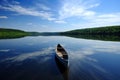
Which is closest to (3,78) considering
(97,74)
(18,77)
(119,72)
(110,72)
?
(18,77)

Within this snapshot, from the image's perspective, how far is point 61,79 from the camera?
56.2ft

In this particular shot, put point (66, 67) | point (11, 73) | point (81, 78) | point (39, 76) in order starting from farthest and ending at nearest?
→ point (66, 67), point (11, 73), point (39, 76), point (81, 78)

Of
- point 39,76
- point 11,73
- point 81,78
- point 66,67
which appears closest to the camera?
point 81,78

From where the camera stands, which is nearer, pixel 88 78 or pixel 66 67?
pixel 88 78

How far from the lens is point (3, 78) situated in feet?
57.0

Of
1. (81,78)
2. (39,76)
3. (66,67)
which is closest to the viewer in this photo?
(81,78)

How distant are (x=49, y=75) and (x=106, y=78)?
24.8ft

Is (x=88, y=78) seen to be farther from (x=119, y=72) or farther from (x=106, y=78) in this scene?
(x=119, y=72)

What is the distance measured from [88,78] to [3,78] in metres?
10.9

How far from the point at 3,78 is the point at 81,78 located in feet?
33.0

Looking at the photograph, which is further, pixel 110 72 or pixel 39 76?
pixel 110 72

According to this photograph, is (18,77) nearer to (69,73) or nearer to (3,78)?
(3,78)

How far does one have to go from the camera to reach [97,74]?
18.7 meters

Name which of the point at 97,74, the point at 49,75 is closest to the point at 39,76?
the point at 49,75
